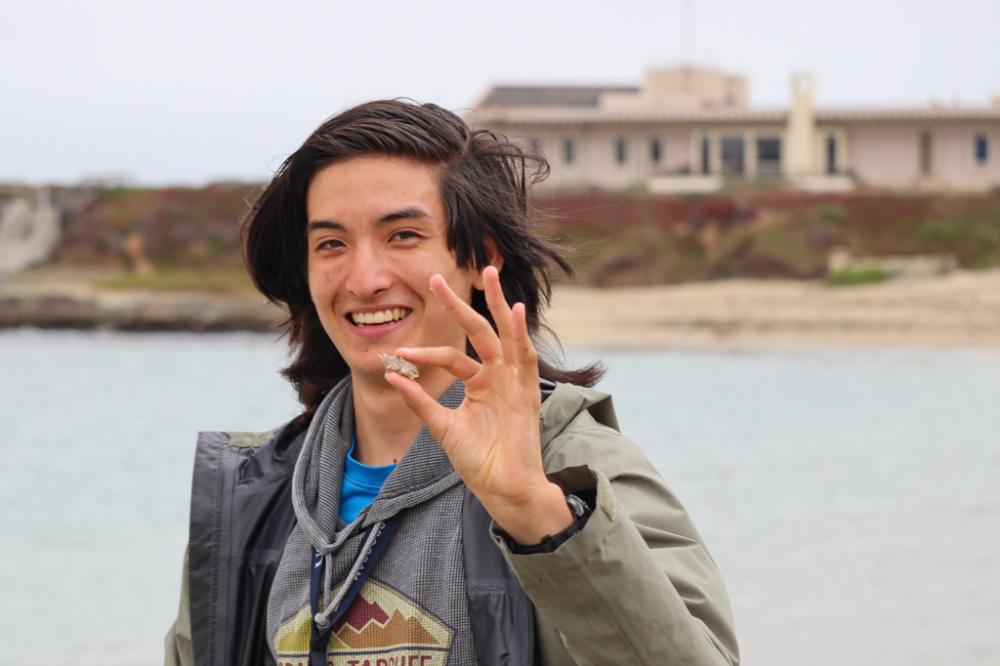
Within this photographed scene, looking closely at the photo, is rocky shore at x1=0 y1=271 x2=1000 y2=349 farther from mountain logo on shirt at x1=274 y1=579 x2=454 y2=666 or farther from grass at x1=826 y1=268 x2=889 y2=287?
mountain logo on shirt at x1=274 y1=579 x2=454 y2=666

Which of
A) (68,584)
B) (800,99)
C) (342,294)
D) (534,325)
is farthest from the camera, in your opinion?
(800,99)

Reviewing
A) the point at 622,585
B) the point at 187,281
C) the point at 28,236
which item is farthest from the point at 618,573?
the point at 28,236

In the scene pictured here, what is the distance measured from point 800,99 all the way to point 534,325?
44.9 metres

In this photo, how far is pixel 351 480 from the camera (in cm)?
234

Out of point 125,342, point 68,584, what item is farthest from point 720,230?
point 68,584

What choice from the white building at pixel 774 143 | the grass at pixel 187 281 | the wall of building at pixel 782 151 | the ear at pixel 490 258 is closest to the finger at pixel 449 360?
the ear at pixel 490 258

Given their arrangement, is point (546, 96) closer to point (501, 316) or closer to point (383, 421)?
point (383, 421)

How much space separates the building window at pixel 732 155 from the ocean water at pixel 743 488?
18.3 metres

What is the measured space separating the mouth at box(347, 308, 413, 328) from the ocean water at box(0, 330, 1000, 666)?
535 cm

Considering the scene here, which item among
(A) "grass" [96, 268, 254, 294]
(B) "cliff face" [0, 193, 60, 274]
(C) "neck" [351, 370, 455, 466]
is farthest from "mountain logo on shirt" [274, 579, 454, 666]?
(B) "cliff face" [0, 193, 60, 274]

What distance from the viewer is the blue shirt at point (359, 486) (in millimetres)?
2295

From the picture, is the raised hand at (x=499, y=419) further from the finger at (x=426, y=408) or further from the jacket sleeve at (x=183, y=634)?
the jacket sleeve at (x=183, y=634)

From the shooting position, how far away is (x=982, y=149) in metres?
45.5

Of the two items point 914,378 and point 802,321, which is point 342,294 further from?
point 802,321
